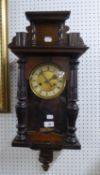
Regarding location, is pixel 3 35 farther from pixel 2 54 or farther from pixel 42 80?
pixel 42 80

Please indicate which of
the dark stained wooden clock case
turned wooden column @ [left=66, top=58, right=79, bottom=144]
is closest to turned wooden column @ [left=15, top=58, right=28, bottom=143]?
the dark stained wooden clock case

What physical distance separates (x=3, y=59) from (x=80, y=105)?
0.48m

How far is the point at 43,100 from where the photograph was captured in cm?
113

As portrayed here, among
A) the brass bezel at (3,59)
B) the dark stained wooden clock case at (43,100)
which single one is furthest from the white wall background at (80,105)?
the dark stained wooden clock case at (43,100)

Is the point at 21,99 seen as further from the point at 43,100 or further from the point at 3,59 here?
the point at 3,59

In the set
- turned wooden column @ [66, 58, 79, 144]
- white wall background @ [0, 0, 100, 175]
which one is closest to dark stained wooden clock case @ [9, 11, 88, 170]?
turned wooden column @ [66, 58, 79, 144]

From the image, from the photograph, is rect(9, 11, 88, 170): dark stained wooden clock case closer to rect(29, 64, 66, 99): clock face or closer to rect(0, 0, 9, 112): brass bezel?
rect(29, 64, 66, 99): clock face

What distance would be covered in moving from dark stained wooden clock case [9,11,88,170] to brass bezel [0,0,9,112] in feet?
0.67

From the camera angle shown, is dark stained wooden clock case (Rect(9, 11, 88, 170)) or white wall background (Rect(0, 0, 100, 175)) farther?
white wall background (Rect(0, 0, 100, 175))

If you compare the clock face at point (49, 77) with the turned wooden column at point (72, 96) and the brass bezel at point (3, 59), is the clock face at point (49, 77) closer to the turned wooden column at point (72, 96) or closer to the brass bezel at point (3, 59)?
the turned wooden column at point (72, 96)

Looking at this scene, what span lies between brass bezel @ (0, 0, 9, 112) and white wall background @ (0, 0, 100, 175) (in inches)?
1.3

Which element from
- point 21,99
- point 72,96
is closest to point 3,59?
point 21,99

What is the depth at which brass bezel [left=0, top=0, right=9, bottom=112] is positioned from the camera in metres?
1.25

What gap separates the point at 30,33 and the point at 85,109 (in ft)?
1.63
